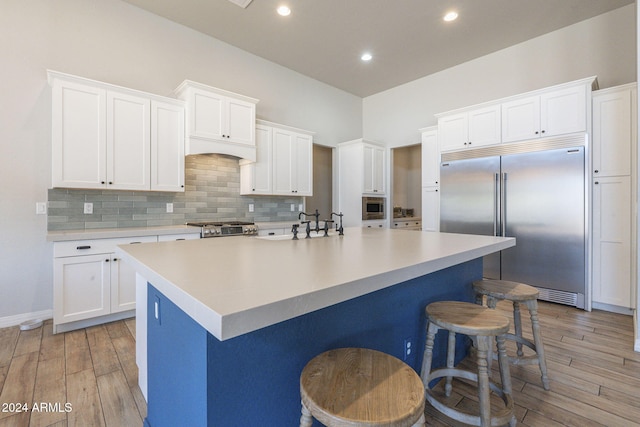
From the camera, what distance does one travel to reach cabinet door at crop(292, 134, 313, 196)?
180 inches

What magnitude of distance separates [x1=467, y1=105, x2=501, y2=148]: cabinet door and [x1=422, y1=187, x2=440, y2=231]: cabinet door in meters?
0.91

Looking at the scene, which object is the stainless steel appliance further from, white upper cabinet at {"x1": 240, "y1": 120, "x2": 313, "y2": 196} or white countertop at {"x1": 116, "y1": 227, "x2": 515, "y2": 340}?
white countertop at {"x1": 116, "y1": 227, "x2": 515, "y2": 340}

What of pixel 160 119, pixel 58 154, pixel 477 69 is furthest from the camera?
pixel 477 69

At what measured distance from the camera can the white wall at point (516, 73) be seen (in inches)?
134

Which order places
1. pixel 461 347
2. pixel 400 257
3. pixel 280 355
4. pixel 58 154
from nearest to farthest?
pixel 280 355 < pixel 400 257 < pixel 461 347 < pixel 58 154

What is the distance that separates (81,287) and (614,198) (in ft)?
17.4

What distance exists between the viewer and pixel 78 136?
9.16 feet

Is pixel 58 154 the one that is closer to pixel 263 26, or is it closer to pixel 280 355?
pixel 263 26

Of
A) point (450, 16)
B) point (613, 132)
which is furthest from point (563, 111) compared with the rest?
point (450, 16)

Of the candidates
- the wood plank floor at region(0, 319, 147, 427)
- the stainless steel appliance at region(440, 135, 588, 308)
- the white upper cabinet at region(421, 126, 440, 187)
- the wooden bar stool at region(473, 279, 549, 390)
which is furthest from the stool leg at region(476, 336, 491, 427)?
the white upper cabinet at region(421, 126, 440, 187)

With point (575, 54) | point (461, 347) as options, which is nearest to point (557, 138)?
point (575, 54)

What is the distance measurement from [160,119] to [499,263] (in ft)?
14.3

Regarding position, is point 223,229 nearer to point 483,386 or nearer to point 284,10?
point 284,10

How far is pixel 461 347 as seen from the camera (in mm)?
2137
